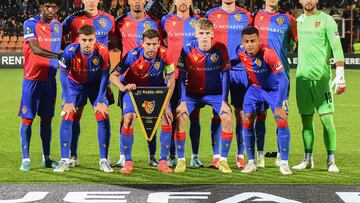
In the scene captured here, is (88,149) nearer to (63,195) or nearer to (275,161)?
(275,161)

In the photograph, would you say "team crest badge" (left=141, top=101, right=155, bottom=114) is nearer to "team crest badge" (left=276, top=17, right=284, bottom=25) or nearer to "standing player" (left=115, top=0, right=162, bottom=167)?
"standing player" (left=115, top=0, right=162, bottom=167)

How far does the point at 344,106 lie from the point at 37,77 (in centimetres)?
930

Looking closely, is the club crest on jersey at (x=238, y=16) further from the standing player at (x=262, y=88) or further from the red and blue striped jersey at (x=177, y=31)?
the standing player at (x=262, y=88)

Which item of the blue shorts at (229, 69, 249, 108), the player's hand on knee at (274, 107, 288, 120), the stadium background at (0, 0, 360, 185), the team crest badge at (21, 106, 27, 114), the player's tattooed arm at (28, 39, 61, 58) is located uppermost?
the player's tattooed arm at (28, 39, 61, 58)

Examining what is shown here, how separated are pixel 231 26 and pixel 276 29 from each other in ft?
1.68

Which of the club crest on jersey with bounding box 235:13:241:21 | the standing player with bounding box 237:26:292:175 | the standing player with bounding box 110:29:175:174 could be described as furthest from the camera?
the club crest on jersey with bounding box 235:13:241:21

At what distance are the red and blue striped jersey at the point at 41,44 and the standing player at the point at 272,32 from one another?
229 centimetres

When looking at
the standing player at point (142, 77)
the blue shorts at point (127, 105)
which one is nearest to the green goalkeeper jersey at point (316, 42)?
the standing player at point (142, 77)

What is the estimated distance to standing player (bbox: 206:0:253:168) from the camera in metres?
9.23

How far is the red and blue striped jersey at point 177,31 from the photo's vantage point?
368 inches

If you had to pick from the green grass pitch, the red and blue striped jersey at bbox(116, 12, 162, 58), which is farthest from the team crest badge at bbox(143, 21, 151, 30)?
the green grass pitch

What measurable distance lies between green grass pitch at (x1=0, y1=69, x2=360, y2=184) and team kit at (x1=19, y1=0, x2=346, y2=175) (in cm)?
19

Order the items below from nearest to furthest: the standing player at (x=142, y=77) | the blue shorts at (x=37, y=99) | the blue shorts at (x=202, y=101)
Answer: the standing player at (x=142, y=77)
the blue shorts at (x=202, y=101)
the blue shorts at (x=37, y=99)

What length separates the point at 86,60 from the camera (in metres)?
8.80
